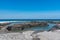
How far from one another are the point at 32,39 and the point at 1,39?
2.20 meters

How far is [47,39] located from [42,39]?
1.21ft

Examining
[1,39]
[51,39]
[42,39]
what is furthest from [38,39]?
[1,39]

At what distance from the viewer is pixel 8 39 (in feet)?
33.9

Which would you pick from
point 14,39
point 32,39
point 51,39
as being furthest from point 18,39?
point 51,39

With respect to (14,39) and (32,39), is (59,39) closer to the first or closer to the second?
(32,39)

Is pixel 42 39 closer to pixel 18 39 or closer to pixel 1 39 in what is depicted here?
pixel 18 39

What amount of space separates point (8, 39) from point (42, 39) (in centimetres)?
245

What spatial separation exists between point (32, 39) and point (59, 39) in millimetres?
1959

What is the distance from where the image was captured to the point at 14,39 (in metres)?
10.4

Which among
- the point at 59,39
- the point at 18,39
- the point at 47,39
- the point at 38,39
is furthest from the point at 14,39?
the point at 59,39

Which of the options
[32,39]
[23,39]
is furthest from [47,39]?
[23,39]

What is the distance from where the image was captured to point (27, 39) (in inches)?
416

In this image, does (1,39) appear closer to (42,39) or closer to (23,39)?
(23,39)

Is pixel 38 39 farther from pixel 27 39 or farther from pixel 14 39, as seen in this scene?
pixel 14 39
